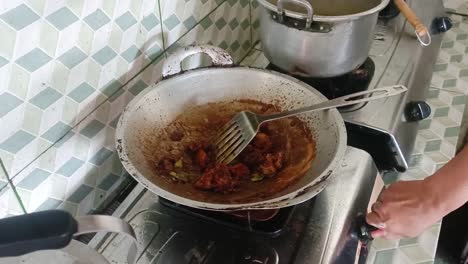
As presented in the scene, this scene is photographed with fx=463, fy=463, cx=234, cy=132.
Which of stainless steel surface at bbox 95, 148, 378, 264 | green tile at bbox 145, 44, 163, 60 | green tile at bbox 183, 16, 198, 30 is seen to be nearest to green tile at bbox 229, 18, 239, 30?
green tile at bbox 183, 16, 198, 30

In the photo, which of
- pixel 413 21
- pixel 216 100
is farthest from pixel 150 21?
pixel 413 21

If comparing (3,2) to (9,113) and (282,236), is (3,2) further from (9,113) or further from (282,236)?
(282,236)

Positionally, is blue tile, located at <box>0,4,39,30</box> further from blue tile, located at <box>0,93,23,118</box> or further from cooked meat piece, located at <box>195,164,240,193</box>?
cooked meat piece, located at <box>195,164,240,193</box>

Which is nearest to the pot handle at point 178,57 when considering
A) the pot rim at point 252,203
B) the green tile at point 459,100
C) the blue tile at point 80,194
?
the pot rim at point 252,203

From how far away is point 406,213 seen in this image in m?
0.67

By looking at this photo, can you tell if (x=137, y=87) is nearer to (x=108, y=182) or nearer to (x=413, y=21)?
(x=108, y=182)

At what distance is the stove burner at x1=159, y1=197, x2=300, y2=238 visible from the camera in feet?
2.12

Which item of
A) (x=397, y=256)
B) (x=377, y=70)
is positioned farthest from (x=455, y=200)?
(x=377, y=70)

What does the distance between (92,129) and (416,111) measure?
59 centimetres

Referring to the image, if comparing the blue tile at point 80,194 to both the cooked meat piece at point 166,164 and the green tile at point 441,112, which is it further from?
the green tile at point 441,112

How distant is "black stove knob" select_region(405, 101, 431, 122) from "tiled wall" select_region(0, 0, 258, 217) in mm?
453

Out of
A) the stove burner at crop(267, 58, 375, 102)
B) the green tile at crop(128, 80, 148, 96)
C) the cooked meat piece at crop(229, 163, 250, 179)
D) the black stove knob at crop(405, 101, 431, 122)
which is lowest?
the black stove knob at crop(405, 101, 431, 122)

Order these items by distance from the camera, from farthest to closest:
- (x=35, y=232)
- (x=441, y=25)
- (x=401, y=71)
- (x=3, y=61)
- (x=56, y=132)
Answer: (x=441, y=25)
(x=401, y=71)
(x=56, y=132)
(x=3, y=61)
(x=35, y=232)

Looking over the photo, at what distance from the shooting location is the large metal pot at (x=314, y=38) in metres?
0.75
